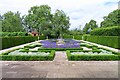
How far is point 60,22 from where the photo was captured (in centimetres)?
5506

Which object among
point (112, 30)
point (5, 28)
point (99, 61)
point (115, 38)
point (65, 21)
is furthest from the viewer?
point (65, 21)

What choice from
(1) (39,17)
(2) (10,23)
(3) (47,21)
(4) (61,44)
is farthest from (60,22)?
(4) (61,44)

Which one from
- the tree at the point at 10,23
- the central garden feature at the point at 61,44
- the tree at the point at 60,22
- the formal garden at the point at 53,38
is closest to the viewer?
the formal garden at the point at 53,38

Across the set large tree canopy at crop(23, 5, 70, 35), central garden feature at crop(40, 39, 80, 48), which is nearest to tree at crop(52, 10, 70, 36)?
large tree canopy at crop(23, 5, 70, 35)

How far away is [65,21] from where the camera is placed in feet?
181

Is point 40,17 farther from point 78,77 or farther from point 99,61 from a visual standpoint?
point 78,77

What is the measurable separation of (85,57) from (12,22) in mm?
44825

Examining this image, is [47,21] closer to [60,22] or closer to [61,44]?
[60,22]

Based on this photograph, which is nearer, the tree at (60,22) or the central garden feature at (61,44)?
the central garden feature at (61,44)

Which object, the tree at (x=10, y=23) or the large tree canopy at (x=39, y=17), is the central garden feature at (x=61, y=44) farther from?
the large tree canopy at (x=39, y=17)

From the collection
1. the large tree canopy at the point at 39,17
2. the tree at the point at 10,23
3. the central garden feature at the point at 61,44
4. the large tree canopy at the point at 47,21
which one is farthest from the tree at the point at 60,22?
the central garden feature at the point at 61,44

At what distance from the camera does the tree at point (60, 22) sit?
2137 inches

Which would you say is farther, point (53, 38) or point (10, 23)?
point (53, 38)

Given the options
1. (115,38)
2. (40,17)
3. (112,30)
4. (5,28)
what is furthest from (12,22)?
(115,38)
